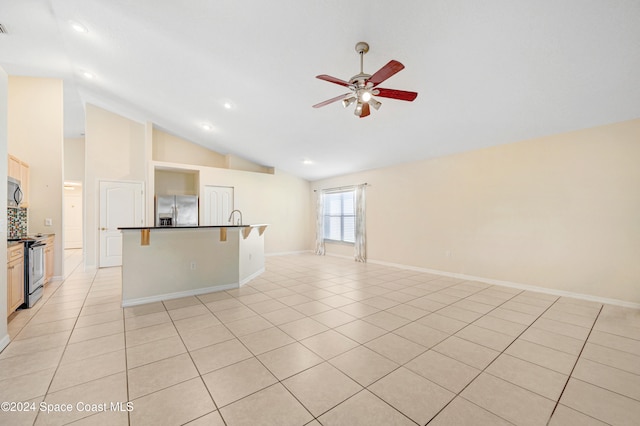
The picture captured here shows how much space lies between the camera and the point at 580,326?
293cm

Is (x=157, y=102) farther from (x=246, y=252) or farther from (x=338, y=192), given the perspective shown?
(x=338, y=192)

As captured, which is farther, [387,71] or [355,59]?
[355,59]

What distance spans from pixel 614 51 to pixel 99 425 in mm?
5186

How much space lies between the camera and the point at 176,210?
679cm

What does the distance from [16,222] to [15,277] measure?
196 cm

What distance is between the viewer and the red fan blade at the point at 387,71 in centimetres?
221

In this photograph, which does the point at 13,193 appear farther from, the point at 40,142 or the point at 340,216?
the point at 340,216

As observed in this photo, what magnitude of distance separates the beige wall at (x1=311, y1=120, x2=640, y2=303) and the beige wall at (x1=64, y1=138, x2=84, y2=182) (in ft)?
32.3

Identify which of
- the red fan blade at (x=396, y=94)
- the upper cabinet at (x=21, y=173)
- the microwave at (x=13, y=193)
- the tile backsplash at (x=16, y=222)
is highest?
the red fan blade at (x=396, y=94)

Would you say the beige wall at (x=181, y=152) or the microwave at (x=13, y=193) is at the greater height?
the beige wall at (x=181, y=152)

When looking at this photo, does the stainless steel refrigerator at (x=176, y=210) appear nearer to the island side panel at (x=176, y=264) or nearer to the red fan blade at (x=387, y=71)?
the island side panel at (x=176, y=264)

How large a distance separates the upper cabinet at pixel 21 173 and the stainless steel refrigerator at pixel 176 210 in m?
2.31

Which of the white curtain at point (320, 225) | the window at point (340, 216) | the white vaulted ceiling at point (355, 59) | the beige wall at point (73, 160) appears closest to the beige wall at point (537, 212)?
the white vaulted ceiling at point (355, 59)

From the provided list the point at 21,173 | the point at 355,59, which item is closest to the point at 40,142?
the point at 21,173
